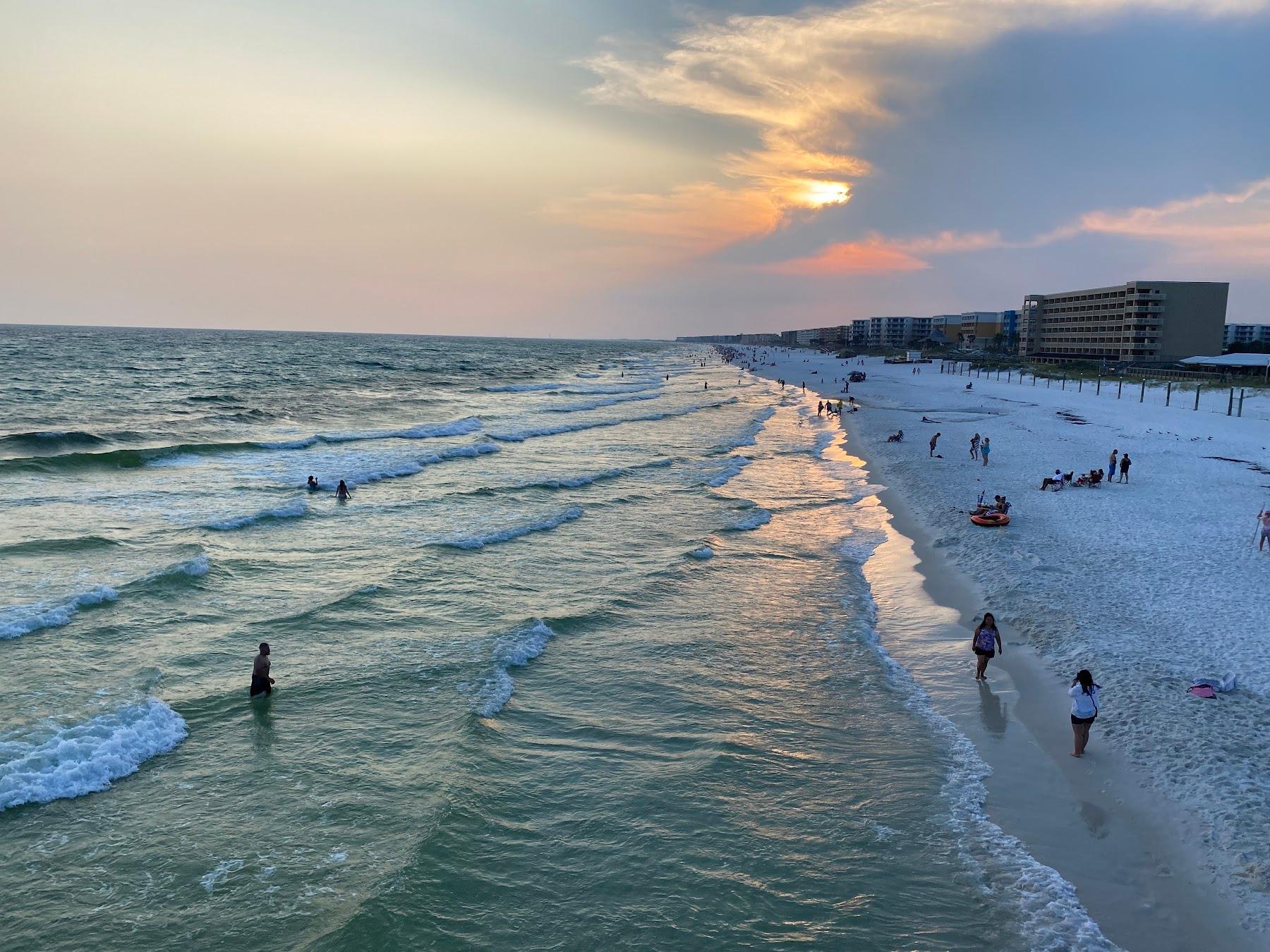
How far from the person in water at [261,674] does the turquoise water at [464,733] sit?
175 millimetres

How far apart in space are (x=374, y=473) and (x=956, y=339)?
Result: 189305 mm

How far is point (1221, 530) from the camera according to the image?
2164cm

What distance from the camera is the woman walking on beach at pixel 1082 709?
1082 centimetres

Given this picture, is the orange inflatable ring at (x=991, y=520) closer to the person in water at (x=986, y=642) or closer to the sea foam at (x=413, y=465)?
the person in water at (x=986, y=642)

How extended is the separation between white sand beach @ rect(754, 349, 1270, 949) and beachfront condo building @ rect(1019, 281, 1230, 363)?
7271cm

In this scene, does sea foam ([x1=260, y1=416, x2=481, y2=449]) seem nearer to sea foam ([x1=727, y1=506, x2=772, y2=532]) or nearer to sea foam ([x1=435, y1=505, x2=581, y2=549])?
sea foam ([x1=435, y1=505, x2=581, y2=549])

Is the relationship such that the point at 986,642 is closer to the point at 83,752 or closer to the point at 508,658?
the point at 508,658

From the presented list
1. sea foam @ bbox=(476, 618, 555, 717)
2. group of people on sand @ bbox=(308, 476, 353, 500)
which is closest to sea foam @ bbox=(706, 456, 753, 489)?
group of people on sand @ bbox=(308, 476, 353, 500)

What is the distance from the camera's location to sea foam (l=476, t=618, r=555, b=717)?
12938 mm

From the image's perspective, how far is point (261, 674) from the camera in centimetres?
1276

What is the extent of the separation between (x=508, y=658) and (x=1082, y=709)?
939 centimetres

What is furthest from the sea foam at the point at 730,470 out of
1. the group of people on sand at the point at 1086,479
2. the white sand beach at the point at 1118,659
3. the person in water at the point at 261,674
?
the person in water at the point at 261,674

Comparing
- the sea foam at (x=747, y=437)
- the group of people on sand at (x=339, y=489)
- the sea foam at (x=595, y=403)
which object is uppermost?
the sea foam at (x=595, y=403)

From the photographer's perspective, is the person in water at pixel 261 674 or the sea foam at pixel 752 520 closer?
the person in water at pixel 261 674
